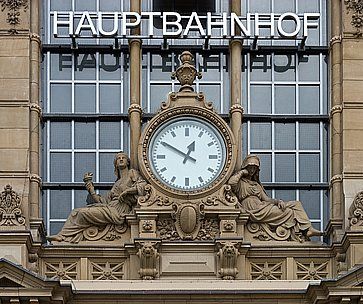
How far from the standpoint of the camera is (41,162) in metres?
52.8

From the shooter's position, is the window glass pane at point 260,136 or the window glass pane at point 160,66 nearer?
the window glass pane at point 260,136

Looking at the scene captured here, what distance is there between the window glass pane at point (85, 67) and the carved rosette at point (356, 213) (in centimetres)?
619

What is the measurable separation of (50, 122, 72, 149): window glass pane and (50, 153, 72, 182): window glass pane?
0.19 m

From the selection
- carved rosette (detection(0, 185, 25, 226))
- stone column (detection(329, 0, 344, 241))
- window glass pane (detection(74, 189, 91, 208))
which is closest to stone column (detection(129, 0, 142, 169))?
window glass pane (detection(74, 189, 91, 208))

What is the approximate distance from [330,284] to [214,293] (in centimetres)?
237

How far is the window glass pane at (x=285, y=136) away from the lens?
53188mm

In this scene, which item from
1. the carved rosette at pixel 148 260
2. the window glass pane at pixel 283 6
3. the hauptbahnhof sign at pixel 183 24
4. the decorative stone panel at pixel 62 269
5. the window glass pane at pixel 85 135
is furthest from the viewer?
the window glass pane at pixel 283 6

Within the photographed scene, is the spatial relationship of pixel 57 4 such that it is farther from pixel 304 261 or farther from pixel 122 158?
pixel 304 261

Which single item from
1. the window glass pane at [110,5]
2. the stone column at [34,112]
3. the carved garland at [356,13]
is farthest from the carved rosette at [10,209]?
the carved garland at [356,13]

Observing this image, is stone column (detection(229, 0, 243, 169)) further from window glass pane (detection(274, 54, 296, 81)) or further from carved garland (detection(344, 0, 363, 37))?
carved garland (detection(344, 0, 363, 37))

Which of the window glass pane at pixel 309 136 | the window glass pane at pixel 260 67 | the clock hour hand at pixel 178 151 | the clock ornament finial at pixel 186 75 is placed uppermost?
the window glass pane at pixel 260 67

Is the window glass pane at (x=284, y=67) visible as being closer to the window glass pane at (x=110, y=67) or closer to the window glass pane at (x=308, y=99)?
the window glass pane at (x=308, y=99)

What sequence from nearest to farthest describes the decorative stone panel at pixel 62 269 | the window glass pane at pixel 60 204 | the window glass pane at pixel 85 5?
1. the decorative stone panel at pixel 62 269
2. the window glass pane at pixel 60 204
3. the window glass pane at pixel 85 5

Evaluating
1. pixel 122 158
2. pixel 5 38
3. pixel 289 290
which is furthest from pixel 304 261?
pixel 5 38
